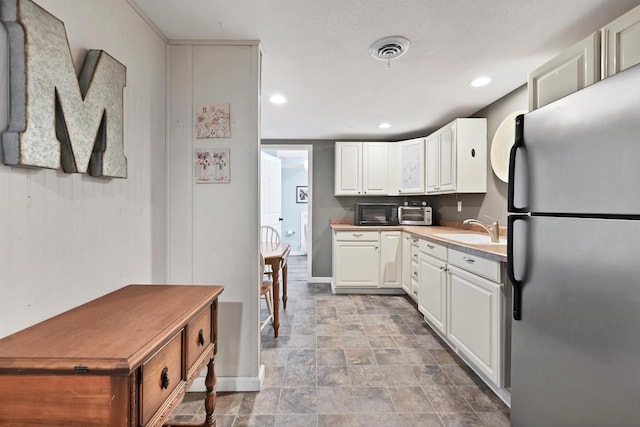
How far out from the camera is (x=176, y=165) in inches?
72.5

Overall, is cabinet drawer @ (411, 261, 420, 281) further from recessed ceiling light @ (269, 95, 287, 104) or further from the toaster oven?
recessed ceiling light @ (269, 95, 287, 104)

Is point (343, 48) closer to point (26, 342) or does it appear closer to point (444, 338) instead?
point (26, 342)

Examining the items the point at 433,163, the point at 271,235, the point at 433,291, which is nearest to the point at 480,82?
the point at 433,163

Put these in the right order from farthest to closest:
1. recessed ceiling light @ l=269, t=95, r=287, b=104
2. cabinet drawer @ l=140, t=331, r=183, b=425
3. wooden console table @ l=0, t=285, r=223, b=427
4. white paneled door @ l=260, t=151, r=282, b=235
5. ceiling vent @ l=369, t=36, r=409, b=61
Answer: white paneled door @ l=260, t=151, r=282, b=235, recessed ceiling light @ l=269, t=95, r=287, b=104, ceiling vent @ l=369, t=36, r=409, b=61, cabinet drawer @ l=140, t=331, r=183, b=425, wooden console table @ l=0, t=285, r=223, b=427

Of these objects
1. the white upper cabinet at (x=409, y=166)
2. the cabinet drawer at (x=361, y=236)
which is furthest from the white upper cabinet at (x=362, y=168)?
the cabinet drawer at (x=361, y=236)

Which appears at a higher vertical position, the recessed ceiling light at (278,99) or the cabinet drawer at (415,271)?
the recessed ceiling light at (278,99)

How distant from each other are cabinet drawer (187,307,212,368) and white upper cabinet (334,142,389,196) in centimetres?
318

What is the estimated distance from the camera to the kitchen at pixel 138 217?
964 millimetres

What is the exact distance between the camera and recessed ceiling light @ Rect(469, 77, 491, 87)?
7.71ft

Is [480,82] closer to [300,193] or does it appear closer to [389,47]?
[389,47]

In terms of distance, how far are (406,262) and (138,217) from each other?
3099 millimetres

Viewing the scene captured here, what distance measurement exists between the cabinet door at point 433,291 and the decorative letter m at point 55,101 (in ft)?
8.00

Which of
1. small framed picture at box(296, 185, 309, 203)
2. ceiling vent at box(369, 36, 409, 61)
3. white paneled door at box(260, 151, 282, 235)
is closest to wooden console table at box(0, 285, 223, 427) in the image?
ceiling vent at box(369, 36, 409, 61)

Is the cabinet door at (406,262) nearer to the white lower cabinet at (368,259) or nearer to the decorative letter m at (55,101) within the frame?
the white lower cabinet at (368,259)
